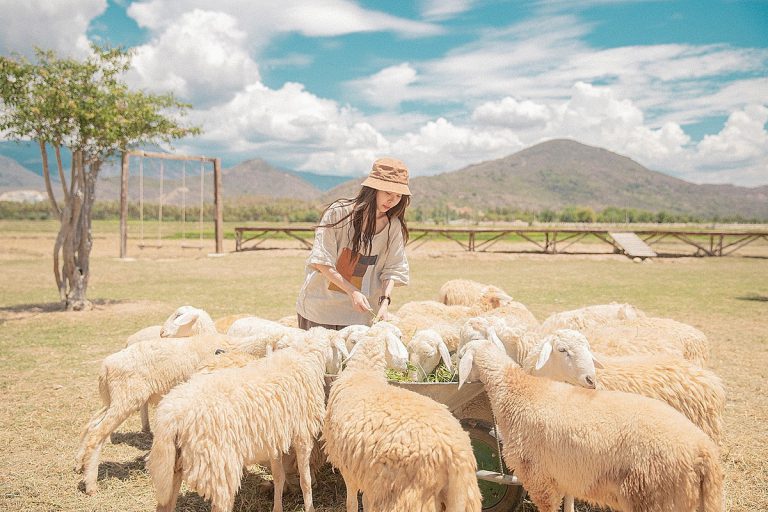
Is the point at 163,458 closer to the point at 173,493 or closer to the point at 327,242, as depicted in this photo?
the point at 173,493

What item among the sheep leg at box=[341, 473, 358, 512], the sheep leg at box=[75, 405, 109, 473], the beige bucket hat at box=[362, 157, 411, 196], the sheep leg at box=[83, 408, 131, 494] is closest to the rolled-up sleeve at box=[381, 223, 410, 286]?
the beige bucket hat at box=[362, 157, 411, 196]

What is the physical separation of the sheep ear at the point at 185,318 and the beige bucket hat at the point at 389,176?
2.64 metres

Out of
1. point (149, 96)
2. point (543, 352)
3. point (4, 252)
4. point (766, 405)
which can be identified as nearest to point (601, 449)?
point (543, 352)

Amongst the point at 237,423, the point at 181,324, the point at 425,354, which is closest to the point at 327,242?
the point at 425,354

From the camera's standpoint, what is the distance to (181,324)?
582cm

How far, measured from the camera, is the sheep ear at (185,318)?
19.1ft

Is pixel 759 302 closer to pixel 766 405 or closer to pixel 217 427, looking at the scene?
pixel 766 405

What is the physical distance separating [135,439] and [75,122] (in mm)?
9907

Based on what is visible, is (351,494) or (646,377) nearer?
(351,494)

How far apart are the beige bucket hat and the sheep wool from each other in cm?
142

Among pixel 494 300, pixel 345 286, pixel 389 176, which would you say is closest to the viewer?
pixel 389 176

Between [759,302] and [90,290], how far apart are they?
65.8ft

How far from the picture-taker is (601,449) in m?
3.38

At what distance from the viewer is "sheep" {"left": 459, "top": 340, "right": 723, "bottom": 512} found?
3135mm
